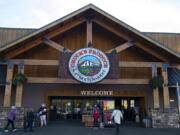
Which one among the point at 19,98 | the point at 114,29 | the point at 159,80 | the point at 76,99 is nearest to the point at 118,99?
the point at 76,99

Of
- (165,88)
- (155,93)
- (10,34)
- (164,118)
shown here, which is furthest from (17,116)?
(165,88)

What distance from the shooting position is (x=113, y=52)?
13422 millimetres

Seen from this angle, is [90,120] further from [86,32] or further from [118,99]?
[86,32]

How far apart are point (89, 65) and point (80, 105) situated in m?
5.73

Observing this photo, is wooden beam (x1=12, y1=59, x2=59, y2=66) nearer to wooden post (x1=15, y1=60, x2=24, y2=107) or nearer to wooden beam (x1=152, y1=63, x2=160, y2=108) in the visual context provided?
wooden post (x1=15, y1=60, x2=24, y2=107)

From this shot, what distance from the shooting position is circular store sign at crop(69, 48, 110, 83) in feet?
42.1

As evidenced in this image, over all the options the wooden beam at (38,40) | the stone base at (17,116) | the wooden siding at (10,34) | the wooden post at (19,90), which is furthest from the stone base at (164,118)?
the wooden siding at (10,34)

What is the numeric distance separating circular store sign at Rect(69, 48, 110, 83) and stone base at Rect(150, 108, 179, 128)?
13.8 feet

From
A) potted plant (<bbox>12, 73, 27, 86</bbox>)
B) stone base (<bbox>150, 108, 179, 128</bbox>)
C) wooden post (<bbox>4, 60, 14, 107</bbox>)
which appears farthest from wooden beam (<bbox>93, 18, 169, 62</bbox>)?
wooden post (<bbox>4, 60, 14, 107</bbox>)

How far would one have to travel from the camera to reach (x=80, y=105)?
1758 centimetres

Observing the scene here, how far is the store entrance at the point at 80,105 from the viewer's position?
1673 cm

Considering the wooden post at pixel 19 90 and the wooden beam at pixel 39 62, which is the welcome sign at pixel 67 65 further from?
the wooden post at pixel 19 90

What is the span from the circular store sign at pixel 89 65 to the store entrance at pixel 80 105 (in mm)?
4083

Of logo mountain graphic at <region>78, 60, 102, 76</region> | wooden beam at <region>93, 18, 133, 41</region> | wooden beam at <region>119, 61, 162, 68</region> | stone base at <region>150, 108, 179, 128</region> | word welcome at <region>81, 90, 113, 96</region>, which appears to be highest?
wooden beam at <region>93, 18, 133, 41</region>
